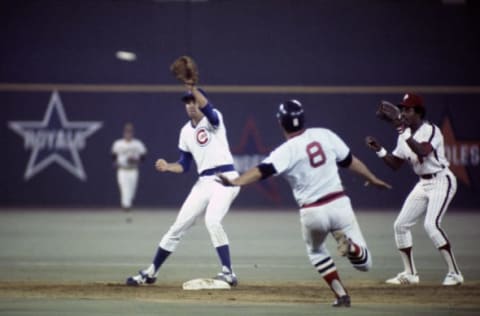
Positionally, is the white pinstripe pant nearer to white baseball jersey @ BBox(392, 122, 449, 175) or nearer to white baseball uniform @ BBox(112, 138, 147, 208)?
white baseball jersey @ BBox(392, 122, 449, 175)

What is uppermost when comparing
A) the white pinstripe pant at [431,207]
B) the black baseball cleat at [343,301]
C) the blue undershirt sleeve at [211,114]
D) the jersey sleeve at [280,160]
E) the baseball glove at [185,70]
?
the baseball glove at [185,70]

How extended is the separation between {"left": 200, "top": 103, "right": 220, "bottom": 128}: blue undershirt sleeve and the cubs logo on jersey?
18 centimetres

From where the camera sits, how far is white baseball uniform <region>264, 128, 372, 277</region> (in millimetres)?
10461

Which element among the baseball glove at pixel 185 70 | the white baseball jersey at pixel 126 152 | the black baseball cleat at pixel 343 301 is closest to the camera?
the black baseball cleat at pixel 343 301

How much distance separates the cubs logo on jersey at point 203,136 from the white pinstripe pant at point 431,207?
2637 millimetres

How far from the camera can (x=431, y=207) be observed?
13.0 metres

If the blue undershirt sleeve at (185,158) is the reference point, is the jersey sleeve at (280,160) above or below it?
below

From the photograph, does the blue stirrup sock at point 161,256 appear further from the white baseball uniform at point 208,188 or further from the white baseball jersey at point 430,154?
the white baseball jersey at point 430,154

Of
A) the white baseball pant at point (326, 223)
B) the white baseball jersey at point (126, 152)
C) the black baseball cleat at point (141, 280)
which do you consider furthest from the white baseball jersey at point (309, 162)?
the white baseball jersey at point (126, 152)

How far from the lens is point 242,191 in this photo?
98.6ft

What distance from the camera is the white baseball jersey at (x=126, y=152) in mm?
27578

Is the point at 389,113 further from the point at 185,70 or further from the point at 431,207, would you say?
the point at 185,70

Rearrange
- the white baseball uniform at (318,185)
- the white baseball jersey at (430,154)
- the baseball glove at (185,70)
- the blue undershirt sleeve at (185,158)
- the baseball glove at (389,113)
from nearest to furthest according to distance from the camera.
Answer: the white baseball uniform at (318,185) → the baseball glove at (185,70) → the baseball glove at (389,113) → the white baseball jersey at (430,154) → the blue undershirt sleeve at (185,158)

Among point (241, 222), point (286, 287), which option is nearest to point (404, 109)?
point (286, 287)
